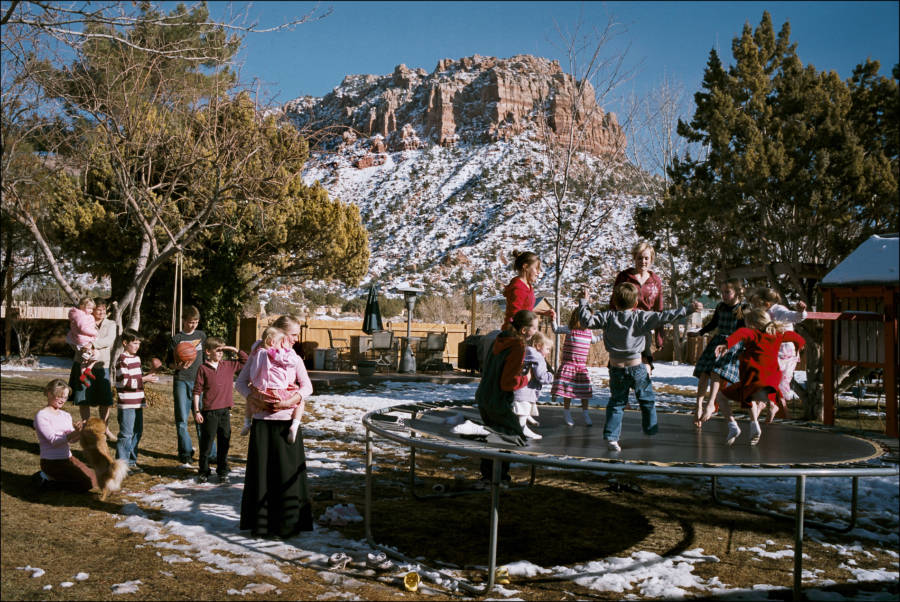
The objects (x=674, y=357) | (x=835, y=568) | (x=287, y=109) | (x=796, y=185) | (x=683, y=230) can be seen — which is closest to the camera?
(x=835, y=568)

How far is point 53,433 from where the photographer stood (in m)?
4.55

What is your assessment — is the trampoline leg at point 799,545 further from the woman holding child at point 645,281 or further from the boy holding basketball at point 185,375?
the boy holding basketball at point 185,375

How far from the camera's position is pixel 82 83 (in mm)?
7824

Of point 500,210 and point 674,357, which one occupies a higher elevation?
point 500,210

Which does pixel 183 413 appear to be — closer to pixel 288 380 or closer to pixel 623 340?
pixel 288 380

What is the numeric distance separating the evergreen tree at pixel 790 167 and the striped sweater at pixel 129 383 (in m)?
9.05

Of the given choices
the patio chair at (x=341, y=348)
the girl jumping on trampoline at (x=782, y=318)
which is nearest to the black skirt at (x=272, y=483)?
the girl jumping on trampoline at (x=782, y=318)

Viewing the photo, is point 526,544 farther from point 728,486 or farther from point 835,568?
point 728,486

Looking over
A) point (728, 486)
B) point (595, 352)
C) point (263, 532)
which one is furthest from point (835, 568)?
point (595, 352)

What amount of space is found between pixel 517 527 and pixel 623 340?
150 centimetres

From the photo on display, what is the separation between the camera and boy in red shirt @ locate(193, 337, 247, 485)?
525cm

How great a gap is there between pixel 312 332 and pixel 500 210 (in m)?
28.1

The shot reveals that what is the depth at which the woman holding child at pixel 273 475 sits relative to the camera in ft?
13.0

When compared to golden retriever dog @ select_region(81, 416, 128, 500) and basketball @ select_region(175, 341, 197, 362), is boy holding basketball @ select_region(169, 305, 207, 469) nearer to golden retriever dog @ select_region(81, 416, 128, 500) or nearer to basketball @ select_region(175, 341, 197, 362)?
basketball @ select_region(175, 341, 197, 362)
